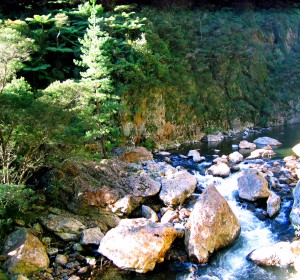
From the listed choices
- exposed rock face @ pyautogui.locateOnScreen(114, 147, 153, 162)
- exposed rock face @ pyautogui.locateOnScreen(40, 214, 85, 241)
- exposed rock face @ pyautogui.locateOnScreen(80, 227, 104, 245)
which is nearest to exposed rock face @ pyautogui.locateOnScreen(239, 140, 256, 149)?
exposed rock face @ pyautogui.locateOnScreen(114, 147, 153, 162)

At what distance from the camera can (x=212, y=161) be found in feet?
57.1

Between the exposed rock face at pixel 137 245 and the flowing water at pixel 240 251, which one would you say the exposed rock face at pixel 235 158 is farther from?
the exposed rock face at pixel 137 245

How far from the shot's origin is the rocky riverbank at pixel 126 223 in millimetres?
7816

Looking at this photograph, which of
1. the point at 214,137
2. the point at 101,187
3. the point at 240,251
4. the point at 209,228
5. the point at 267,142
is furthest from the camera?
the point at 214,137

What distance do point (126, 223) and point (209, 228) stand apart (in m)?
2.55

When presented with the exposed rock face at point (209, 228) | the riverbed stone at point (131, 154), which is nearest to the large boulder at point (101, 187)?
the exposed rock face at point (209, 228)

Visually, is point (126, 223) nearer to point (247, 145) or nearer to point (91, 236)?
point (91, 236)

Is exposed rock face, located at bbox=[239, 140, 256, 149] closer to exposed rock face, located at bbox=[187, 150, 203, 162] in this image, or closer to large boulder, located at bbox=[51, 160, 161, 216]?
exposed rock face, located at bbox=[187, 150, 203, 162]

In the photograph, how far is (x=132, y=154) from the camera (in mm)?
16422

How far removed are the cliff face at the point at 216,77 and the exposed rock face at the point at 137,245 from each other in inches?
413

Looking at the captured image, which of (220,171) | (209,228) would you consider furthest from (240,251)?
(220,171)

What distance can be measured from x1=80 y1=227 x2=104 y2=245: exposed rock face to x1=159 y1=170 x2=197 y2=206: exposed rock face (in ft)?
10.1

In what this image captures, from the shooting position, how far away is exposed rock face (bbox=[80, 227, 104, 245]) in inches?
341

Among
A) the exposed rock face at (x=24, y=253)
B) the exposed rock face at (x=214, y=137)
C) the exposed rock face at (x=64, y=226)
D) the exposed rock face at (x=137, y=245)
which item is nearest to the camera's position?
the exposed rock face at (x=24, y=253)
